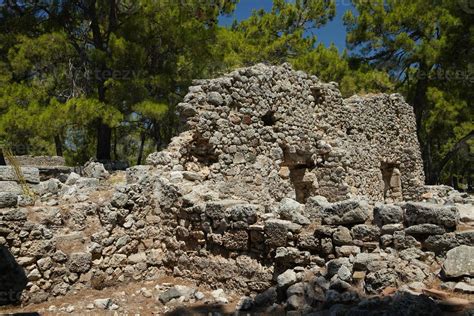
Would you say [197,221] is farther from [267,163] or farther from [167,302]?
[267,163]

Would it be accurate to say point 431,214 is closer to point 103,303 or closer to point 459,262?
point 459,262

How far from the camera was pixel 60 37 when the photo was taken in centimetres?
1173

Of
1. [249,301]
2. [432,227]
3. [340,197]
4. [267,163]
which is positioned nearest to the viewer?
[432,227]

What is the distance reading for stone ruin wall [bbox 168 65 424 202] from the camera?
269 inches

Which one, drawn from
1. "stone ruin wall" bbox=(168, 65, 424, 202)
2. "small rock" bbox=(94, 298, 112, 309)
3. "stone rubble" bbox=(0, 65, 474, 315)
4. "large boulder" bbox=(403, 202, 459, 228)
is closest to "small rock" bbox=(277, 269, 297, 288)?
"stone rubble" bbox=(0, 65, 474, 315)

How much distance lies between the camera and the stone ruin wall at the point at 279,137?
6828mm

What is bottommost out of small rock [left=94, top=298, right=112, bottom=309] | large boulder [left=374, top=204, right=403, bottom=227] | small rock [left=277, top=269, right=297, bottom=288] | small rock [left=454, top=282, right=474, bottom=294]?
small rock [left=94, top=298, right=112, bottom=309]

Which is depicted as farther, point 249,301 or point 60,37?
point 60,37

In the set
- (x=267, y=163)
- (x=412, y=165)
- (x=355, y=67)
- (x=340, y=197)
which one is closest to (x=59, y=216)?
(x=267, y=163)

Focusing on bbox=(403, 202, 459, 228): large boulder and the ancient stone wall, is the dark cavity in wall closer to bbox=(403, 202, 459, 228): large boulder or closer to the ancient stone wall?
the ancient stone wall

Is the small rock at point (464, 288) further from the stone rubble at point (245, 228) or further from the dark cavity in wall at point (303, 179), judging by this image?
the dark cavity in wall at point (303, 179)

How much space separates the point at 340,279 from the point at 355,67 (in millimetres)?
15862

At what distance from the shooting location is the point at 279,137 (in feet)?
25.8

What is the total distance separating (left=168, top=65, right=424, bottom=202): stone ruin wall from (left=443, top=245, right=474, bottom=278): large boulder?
3.79 meters
